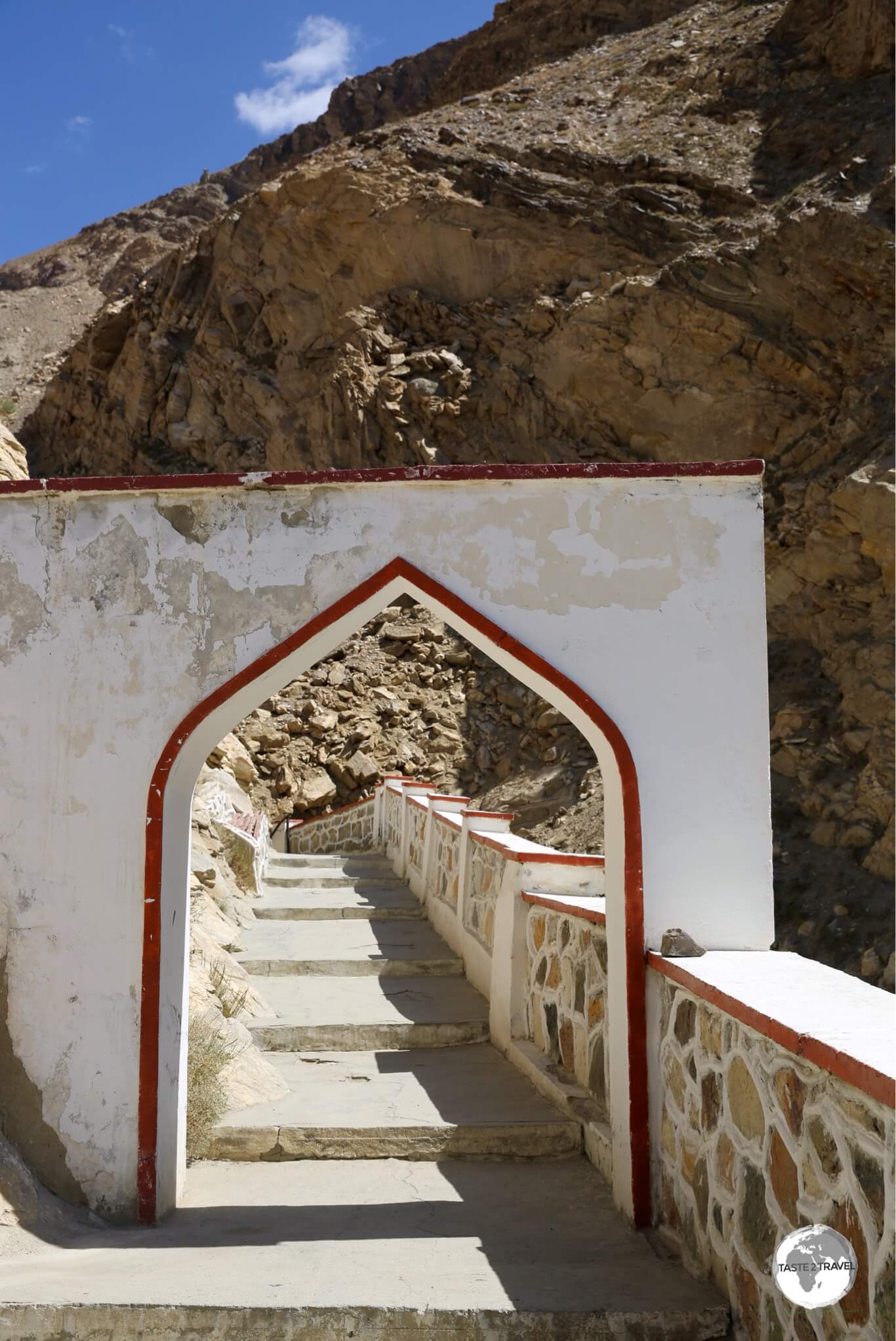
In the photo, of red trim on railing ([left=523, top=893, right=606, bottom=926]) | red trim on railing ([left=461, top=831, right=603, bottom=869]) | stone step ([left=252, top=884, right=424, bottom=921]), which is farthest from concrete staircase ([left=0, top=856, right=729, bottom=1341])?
stone step ([left=252, top=884, right=424, bottom=921])

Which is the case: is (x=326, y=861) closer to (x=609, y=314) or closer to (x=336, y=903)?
(x=336, y=903)

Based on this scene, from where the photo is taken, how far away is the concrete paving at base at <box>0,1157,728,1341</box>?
344 centimetres

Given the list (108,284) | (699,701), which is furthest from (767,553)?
(108,284)

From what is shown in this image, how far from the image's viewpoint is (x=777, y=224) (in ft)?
68.4

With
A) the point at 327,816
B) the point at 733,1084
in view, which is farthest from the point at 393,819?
the point at 733,1084

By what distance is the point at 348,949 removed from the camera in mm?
8938

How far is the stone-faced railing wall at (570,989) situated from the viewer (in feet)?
17.0

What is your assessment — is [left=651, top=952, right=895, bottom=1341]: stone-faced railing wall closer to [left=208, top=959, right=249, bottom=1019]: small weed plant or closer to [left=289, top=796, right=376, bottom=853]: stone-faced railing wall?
[left=208, top=959, right=249, bottom=1019]: small weed plant

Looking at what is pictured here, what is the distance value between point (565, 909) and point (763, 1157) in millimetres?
2637

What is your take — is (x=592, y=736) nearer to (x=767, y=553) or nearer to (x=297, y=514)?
(x=297, y=514)

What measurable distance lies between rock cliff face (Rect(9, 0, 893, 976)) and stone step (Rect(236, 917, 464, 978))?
247 inches

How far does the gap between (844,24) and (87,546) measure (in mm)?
26224

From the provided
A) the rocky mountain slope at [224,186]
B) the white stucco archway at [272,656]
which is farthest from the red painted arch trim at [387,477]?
the rocky mountain slope at [224,186]

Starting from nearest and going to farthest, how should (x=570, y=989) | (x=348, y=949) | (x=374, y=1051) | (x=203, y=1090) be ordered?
(x=203, y=1090) → (x=570, y=989) → (x=374, y=1051) → (x=348, y=949)
